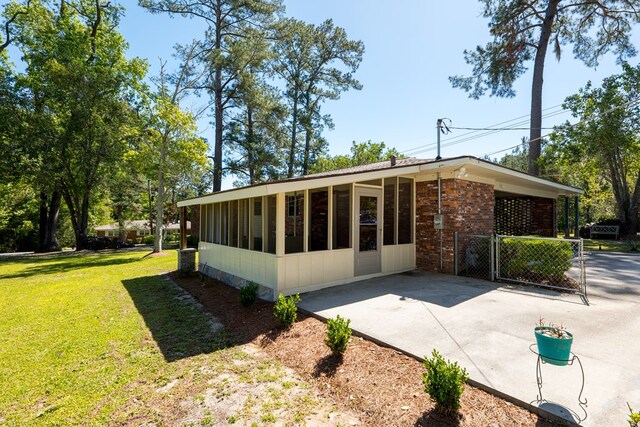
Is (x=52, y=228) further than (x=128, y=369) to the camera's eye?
Yes

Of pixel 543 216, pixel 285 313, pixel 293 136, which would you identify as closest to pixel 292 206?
pixel 285 313

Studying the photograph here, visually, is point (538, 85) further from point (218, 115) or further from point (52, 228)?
point (52, 228)

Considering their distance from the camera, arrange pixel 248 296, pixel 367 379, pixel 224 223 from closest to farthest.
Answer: pixel 367 379
pixel 248 296
pixel 224 223

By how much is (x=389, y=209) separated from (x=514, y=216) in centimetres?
881

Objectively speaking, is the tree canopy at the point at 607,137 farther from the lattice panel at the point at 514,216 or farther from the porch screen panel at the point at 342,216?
the porch screen panel at the point at 342,216

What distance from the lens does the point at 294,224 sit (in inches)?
272

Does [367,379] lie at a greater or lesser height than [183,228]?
lesser

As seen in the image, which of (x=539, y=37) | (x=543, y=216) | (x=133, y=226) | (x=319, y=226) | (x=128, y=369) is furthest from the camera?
(x=133, y=226)

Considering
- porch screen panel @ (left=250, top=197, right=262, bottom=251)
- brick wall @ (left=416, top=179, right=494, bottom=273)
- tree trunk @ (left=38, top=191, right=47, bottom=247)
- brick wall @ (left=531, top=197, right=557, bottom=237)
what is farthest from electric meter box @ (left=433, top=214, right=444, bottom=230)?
tree trunk @ (left=38, top=191, right=47, bottom=247)

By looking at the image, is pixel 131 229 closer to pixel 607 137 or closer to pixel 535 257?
pixel 535 257

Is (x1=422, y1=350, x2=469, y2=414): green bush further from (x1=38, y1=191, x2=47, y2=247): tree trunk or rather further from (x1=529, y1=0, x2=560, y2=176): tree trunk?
(x1=38, y1=191, x2=47, y2=247): tree trunk

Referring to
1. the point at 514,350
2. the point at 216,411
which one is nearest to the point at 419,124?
the point at 514,350

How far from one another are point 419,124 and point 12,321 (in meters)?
18.3

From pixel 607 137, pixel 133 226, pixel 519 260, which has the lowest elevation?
pixel 519 260
